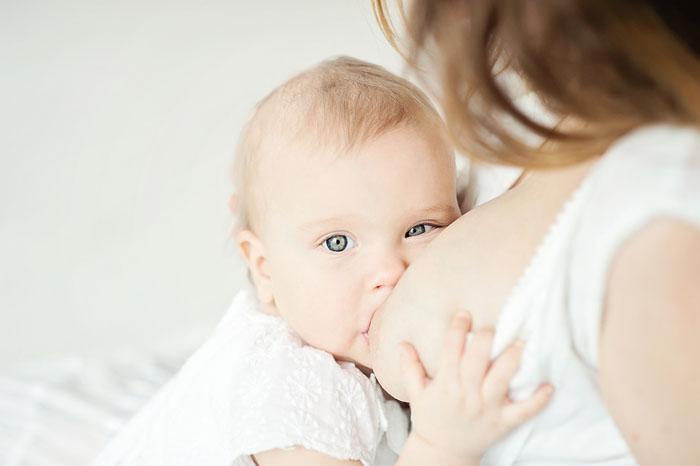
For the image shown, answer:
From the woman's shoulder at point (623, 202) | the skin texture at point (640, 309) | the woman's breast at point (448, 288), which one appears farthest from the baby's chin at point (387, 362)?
the woman's shoulder at point (623, 202)

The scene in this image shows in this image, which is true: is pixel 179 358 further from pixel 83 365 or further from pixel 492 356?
pixel 492 356

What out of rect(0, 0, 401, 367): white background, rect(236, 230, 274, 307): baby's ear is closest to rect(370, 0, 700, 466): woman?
rect(236, 230, 274, 307): baby's ear

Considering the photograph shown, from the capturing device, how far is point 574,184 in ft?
2.74

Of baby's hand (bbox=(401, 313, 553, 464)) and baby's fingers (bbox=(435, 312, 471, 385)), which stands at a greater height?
baby's fingers (bbox=(435, 312, 471, 385))

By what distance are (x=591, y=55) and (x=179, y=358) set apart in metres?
1.36

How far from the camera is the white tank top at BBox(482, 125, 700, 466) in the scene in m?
0.71

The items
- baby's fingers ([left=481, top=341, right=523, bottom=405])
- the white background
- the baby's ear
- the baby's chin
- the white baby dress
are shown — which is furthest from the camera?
the white background

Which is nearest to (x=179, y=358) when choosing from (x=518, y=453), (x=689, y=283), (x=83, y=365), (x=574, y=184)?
(x=83, y=365)

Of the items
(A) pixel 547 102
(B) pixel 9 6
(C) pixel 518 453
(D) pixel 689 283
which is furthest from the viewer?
(B) pixel 9 6

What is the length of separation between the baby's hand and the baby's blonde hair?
0.35 m

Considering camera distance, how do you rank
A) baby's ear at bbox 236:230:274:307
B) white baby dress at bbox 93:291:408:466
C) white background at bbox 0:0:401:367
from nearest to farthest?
white baby dress at bbox 93:291:408:466 → baby's ear at bbox 236:230:274:307 → white background at bbox 0:0:401:367

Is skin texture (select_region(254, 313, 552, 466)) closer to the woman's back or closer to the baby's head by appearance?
the woman's back

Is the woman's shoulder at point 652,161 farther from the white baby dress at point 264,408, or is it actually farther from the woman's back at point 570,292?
the white baby dress at point 264,408

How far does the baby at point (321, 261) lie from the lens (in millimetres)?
1113
